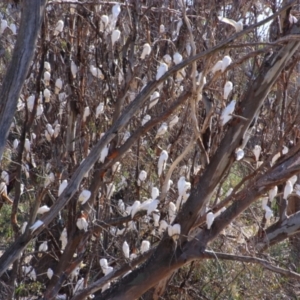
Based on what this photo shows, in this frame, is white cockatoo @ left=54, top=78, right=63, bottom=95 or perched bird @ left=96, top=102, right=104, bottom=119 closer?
perched bird @ left=96, top=102, right=104, bottom=119

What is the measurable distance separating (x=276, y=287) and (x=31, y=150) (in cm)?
217

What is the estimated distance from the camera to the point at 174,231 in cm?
427

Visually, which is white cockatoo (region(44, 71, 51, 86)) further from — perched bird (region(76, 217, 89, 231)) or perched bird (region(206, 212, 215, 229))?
A: perched bird (region(206, 212, 215, 229))

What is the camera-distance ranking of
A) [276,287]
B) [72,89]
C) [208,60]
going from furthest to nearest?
[276,287] < [72,89] < [208,60]

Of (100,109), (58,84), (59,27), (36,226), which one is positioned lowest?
(36,226)

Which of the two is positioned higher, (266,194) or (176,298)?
(266,194)

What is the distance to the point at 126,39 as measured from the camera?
5434mm

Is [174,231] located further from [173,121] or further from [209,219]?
[173,121]

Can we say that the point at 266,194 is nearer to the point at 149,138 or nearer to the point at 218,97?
the point at 218,97

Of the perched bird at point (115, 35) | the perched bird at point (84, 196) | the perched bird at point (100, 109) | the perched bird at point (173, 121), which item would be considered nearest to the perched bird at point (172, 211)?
the perched bird at point (84, 196)

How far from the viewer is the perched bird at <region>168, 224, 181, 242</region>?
4.27m

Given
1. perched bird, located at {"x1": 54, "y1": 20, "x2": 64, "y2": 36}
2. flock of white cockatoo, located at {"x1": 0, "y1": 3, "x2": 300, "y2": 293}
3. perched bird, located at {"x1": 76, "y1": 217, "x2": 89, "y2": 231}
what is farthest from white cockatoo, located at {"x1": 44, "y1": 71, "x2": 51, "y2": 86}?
perched bird, located at {"x1": 76, "y1": 217, "x2": 89, "y2": 231}

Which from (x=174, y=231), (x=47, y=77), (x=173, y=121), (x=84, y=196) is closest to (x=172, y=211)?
(x=174, y=231)

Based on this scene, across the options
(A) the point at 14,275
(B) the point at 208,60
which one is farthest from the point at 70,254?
(B) the point at 208,60
